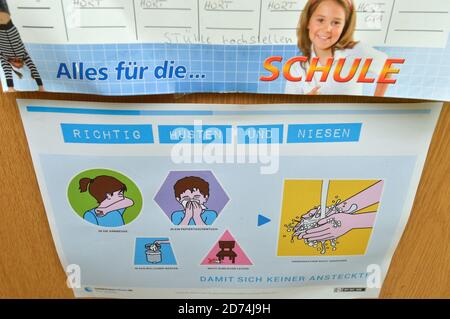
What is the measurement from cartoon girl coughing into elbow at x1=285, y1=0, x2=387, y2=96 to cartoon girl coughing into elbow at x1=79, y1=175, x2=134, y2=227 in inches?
10.7

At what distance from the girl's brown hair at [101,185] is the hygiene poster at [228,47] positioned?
137mm

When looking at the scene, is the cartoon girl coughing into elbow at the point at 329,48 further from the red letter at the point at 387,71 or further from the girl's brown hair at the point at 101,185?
the girl's brown hair at the point at 101,185

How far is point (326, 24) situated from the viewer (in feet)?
1.36

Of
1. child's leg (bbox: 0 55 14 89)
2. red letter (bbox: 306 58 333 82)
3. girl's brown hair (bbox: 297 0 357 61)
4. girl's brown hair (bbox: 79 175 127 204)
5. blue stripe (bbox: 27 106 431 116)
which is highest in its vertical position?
girl's brown hair (bbox: 297 0 357 61)

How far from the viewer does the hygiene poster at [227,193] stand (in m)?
0.49

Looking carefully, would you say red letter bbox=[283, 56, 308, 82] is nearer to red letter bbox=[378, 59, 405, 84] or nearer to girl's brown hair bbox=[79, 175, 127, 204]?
red letter bbox=[378, 59, 405, 84]

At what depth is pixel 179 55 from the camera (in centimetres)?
44

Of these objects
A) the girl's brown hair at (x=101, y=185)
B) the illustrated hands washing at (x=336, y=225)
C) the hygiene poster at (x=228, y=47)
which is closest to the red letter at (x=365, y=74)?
the hygiene poster at (x=228, y=47)

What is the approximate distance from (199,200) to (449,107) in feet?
1.13

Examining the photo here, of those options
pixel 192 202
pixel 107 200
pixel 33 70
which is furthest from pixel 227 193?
pixel 33 70

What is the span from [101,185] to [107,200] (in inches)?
1.1

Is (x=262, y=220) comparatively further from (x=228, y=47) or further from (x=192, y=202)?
(x=228, y=47)

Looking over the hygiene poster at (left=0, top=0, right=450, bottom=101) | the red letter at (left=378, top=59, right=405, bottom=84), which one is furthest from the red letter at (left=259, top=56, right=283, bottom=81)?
the red letter at (left=378, top=59, right=405, bottom=84)

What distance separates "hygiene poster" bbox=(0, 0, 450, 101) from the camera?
0.41m
